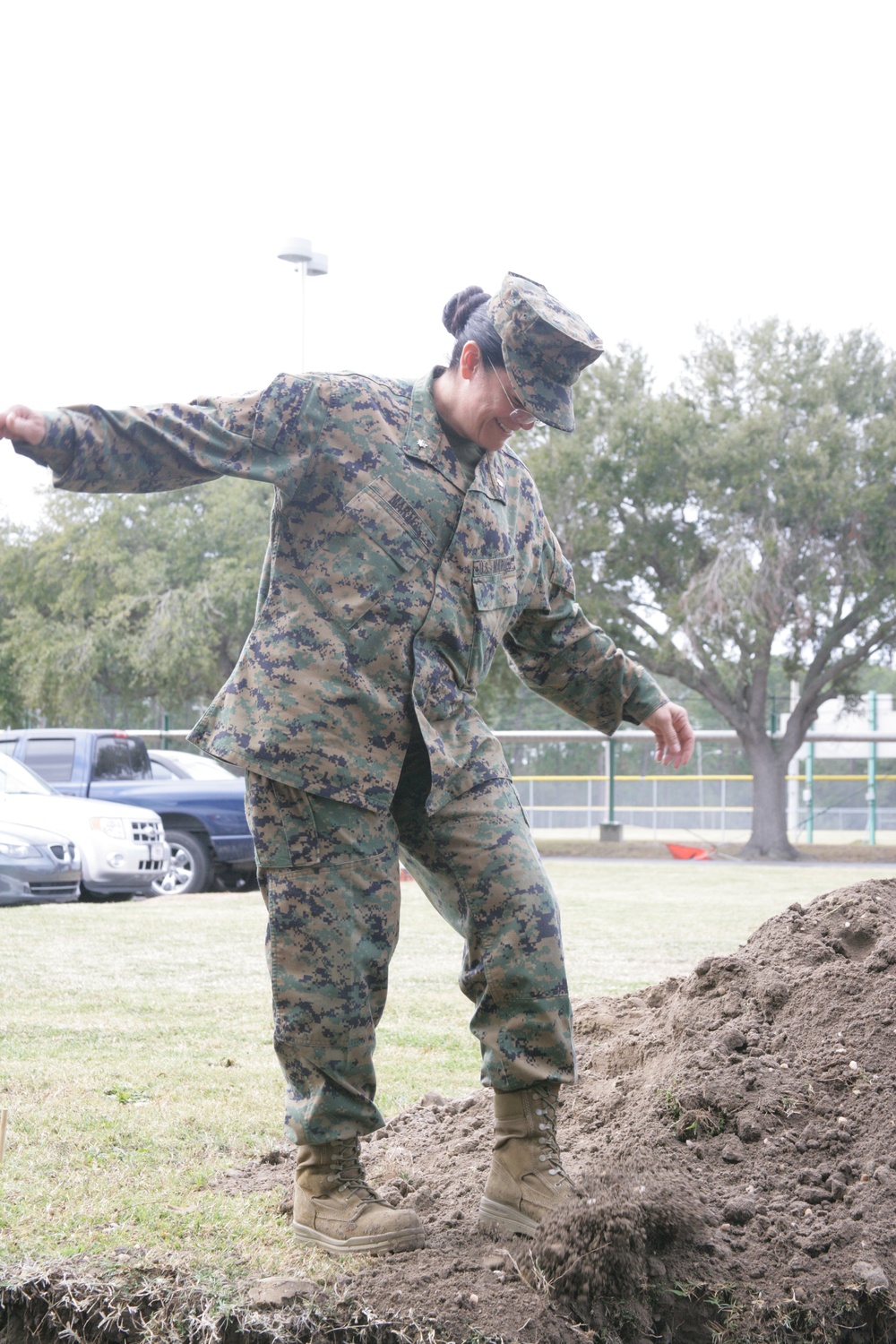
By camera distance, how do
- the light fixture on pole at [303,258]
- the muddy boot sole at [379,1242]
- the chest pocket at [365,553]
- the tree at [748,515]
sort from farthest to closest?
1. the tree at [748,515]
2. the light fixture on pole at [303,258]
3. the chest pocket at [365,553]
4. the muddy boot sole at [379,1242]

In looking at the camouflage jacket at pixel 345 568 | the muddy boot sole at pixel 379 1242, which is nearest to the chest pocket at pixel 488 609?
the camouflage jacket at pixel 345 568

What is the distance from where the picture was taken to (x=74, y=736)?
1498 cm

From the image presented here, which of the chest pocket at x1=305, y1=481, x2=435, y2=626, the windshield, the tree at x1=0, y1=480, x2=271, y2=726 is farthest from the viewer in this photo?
the tree at x1=0, y1=480, x2=271, y2=726

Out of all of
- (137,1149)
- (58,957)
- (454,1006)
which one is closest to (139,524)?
(58,957)

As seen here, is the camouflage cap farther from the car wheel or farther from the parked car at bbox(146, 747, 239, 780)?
the parked car at bbox(146, 747, 239, 780)

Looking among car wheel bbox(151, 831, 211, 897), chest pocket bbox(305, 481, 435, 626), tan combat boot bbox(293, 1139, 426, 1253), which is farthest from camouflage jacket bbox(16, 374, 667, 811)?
car wheel bbox(151, 831, 211, 897)

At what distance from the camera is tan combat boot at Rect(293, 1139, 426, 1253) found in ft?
9.28

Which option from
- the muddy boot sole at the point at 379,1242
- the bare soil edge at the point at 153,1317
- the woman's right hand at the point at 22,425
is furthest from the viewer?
the muddy boot sole at the point at 379,1242

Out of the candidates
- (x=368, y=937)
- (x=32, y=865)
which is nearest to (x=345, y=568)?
(x=368, y=937)

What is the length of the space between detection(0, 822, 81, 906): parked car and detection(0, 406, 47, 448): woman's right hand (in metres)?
9.88

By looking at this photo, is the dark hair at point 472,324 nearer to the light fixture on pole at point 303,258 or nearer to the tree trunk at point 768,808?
the light fixture on pole at point 303,258

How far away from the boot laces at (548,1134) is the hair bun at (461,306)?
1.81 metres

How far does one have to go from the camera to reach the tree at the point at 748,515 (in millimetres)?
23703

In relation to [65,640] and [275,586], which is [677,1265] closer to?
[275,586]
